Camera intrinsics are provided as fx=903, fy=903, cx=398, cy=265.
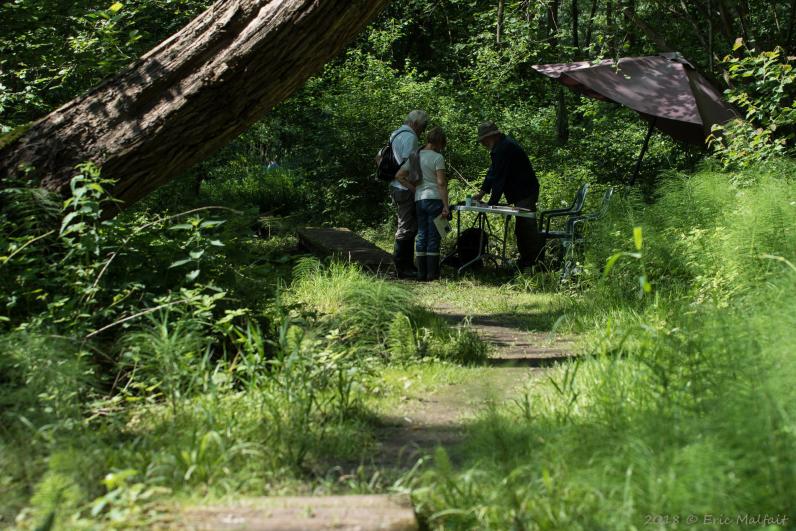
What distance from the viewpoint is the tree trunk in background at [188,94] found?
5.90 meters

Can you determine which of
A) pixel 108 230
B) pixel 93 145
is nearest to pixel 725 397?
pixel 108 230

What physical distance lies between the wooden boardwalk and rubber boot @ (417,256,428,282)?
1.12ft

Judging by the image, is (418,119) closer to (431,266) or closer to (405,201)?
(405,201)

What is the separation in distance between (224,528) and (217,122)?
11.5 feet

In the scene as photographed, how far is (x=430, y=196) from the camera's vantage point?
35.4 ft

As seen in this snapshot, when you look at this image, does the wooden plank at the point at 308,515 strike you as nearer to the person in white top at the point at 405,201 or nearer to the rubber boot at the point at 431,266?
the rubber boot at the point at 431,266

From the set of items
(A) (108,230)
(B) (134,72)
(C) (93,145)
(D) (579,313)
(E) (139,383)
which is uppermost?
(B) (134,72)

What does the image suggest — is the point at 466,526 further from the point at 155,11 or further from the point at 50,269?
the point at 155,11

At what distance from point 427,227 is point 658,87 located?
146 inches

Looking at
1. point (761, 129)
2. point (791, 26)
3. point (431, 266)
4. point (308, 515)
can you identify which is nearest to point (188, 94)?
point (308, 515)

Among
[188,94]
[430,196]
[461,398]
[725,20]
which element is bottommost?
[461,398]

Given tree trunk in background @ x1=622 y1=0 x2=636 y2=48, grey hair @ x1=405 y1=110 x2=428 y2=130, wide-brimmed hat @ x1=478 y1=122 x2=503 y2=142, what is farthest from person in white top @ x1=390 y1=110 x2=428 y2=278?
tree trunk in background @ x1=622 y1=0 x2=636 y2=48

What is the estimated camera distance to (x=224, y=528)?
125 inches

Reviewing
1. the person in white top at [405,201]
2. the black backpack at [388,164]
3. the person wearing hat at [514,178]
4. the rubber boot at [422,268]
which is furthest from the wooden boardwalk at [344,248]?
the person wearing hat at [514,178]
